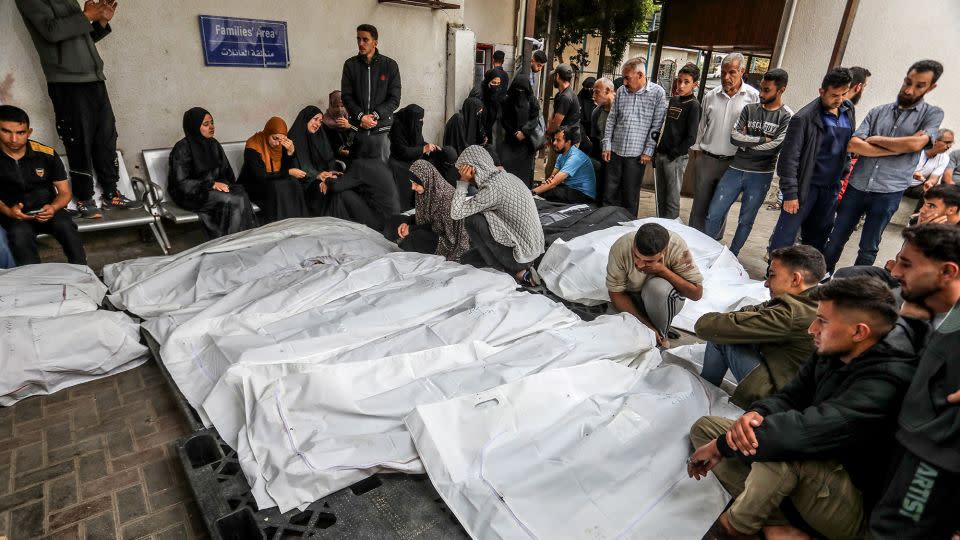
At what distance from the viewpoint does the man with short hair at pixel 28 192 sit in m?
3.17

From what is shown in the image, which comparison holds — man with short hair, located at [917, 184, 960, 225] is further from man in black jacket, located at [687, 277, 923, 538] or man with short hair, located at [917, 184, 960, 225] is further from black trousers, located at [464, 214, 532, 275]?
black trousers, located at [464, 214, 532, 275]

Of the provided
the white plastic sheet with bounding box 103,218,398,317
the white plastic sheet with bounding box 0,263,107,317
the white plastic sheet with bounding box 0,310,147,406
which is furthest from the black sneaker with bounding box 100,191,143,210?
the white plastic sheet with bounding box 0,310,147,406

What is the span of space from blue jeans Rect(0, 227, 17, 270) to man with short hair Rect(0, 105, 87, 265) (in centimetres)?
3

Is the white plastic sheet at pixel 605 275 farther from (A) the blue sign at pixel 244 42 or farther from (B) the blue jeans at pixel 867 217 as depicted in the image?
(A) the blue sign at pixel 244 42

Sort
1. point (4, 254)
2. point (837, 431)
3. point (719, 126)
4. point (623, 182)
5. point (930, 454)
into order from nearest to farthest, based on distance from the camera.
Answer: point (930, 454) < point (837, 431) < point (4, 254) < point (719, 126) < point (623, 182)

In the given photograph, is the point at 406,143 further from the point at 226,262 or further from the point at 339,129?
the point at 226,262

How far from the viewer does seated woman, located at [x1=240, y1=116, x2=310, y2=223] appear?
436 centimetres

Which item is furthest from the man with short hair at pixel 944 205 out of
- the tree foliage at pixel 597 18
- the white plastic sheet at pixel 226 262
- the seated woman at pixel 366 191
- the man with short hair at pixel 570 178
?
the tree foliage at pixel 597 18

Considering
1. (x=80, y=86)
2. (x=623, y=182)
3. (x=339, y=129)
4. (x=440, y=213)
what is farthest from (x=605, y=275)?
(x=80, y=86)

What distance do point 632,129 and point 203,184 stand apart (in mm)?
3640

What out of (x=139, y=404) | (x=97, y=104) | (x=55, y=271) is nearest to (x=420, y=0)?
(x=97, y=104)

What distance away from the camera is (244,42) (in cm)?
473

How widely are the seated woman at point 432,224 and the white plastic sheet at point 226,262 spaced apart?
19cm

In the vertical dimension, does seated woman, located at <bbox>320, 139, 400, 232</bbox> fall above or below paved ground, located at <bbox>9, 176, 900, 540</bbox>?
above
